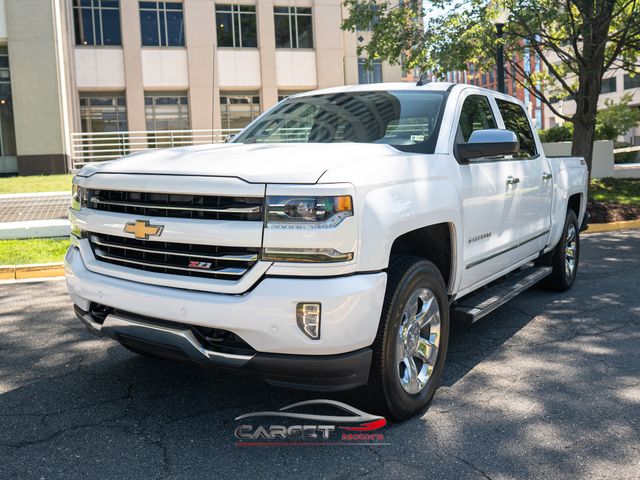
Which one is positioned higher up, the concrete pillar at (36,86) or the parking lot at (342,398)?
the concrete pillar at (36,86)

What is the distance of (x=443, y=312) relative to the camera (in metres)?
3.95

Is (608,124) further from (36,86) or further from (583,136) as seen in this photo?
(36,86)

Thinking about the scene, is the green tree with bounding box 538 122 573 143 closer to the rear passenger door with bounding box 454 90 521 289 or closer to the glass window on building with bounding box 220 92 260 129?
the glass window on building with bounding box 220 92 260 129

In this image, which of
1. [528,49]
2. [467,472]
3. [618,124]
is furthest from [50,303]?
[618,124]

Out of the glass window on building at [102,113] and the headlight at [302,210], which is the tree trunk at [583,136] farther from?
the glass window on building at [102,113]

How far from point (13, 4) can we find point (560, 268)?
21.6 m

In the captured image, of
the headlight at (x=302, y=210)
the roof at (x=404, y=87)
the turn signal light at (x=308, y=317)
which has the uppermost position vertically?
the roof at (x=404, y=87)

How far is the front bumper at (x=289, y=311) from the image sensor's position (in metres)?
3.05

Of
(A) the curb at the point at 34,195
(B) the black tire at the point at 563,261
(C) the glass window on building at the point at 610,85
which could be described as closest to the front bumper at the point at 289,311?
(B) the black tire at the point at 563,261

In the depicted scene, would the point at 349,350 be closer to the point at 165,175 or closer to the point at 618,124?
the point at 165,175

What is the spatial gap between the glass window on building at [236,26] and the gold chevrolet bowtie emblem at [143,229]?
28.9 m

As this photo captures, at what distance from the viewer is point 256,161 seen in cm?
340

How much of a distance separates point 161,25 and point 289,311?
29686 millimetres

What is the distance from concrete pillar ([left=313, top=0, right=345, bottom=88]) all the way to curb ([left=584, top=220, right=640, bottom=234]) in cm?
2160
